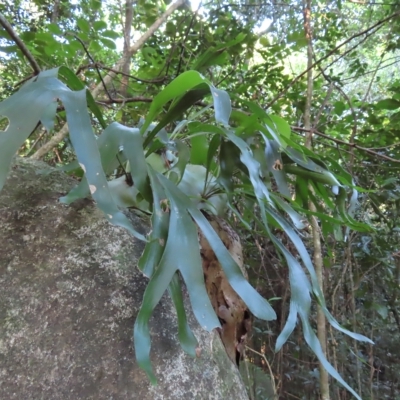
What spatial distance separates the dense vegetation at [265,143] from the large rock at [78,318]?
66 mm

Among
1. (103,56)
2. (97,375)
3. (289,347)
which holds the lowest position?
(289,347)

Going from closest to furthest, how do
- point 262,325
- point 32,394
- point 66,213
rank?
point 32,394
point 66,213
point 262,325

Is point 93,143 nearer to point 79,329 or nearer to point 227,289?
point 79,329

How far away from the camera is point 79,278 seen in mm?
444

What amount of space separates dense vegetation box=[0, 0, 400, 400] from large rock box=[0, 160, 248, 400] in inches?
2.6

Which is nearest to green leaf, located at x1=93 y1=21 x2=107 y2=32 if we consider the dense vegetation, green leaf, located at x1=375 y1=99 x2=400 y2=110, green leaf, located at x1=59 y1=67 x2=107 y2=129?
the dense vegetation

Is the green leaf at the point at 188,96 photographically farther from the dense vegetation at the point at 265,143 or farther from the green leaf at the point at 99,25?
the green leaf at the point at 99,25

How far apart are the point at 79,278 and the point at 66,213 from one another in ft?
0.38

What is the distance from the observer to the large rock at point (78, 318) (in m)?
0.37

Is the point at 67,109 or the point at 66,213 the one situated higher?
the point at 67,109

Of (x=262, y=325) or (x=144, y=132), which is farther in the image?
(x=262, y=325)

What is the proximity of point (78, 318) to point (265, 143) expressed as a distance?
15.8 inches

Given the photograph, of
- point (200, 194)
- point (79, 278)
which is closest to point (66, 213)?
point (79, 278)

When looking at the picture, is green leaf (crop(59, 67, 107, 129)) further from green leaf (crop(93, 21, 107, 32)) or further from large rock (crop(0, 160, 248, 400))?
green leaf (crop(93, 21, 107, 32))
